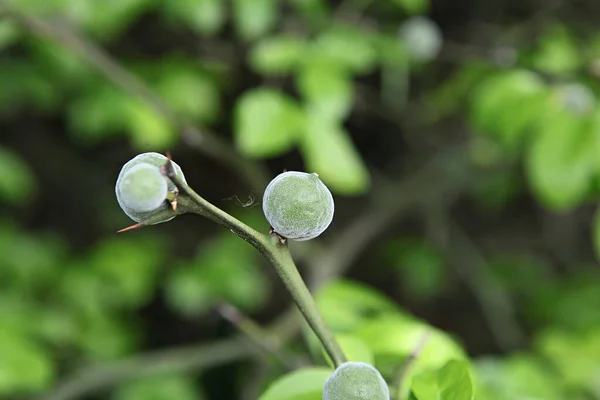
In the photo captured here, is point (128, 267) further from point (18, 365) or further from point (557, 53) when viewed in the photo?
point (557, 53)

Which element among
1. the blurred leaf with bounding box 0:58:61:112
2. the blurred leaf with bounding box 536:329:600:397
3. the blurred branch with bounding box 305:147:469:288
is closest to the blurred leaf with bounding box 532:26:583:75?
the blurred branch with bounding box 305:147:469:288

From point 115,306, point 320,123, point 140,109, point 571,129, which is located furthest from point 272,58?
point 115,306

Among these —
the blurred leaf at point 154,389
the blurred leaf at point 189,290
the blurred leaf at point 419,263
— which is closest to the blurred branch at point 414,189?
the blurred leaf at point 419,263

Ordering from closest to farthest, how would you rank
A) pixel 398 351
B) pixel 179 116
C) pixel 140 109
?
pixel 398 351 < pixel 179 116 < pixel 140 109

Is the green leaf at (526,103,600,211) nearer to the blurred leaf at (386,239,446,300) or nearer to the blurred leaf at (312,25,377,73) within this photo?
the blurred leaf at (312,25,377,73)

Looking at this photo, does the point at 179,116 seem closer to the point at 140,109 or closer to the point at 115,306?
the point at 140,109

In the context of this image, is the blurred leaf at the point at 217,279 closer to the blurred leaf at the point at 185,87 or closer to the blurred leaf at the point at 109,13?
the blurred leaf at the point at 185,87
